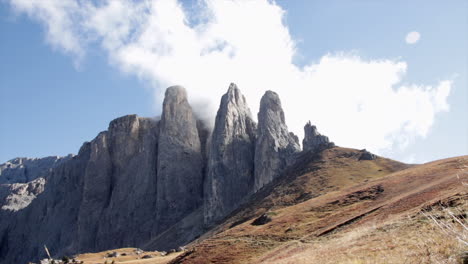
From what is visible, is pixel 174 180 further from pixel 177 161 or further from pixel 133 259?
pixel 133 259

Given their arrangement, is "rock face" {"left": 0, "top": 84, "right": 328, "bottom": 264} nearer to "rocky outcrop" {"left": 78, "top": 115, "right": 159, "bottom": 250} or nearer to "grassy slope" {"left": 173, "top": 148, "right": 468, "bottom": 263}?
"rocky outcrop" {"left": 78, "top": 115, "right": 159, "bottom": 250}

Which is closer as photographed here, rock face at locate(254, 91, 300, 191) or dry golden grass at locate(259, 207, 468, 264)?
dry golden grass at locate(259, 207, 468, 264)

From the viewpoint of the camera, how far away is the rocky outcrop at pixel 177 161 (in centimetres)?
11994

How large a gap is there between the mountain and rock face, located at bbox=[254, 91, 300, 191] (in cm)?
27

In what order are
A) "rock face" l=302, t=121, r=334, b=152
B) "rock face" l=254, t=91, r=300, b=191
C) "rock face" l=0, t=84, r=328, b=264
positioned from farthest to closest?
"rock face" l=0, t=84, r=328, b=264 → "rock face" l=254, t=91, r=300, b=191 → "rock face" l=302, t=121, r=334, b=152

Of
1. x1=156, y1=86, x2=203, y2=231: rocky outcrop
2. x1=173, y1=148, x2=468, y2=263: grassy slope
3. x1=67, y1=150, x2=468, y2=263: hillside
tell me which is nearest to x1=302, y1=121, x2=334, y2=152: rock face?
x1=67, y1=150, x2=468, y2=263: hillside

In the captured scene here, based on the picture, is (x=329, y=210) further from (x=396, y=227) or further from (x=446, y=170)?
(x=396, y=227)

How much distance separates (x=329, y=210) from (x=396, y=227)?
21.5 meters

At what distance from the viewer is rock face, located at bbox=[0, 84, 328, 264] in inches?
4213

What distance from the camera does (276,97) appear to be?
385ft

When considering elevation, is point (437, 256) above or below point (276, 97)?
below

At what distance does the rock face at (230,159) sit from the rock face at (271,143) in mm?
5844

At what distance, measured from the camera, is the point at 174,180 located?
12281 centimetres

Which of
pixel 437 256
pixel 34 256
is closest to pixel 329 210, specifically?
pixel 437 256
